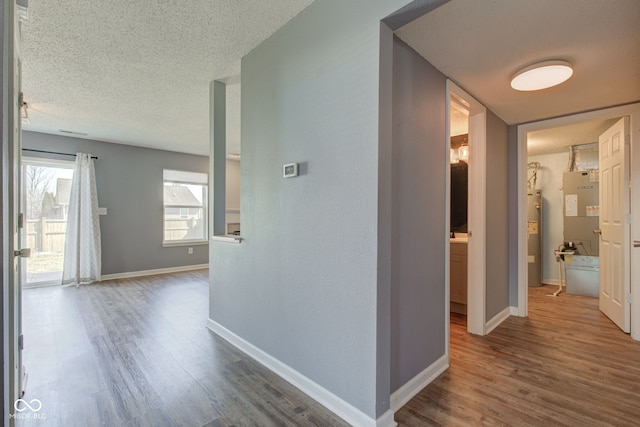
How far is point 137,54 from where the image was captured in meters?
2.45

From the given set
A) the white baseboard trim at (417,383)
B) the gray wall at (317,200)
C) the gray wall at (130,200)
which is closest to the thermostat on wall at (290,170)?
the gray wall at (317,200)

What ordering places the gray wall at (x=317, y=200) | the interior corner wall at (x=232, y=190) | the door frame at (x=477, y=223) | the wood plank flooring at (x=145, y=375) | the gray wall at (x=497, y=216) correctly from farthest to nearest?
the interior corner wall at (x=232, y=190) < the gray wall at (x=497, y=216) < the door frame at (x=477, y=223) < the wood plank flooring at (x=145, y=375) < the gray wall at (x=317, y=200)

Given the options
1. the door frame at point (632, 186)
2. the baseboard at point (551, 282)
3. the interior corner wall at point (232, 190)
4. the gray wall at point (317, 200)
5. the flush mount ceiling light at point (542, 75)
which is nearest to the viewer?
the gray wall at point (317, 200)

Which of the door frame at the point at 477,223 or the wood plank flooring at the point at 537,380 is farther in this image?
the door frame at the point at 477,223

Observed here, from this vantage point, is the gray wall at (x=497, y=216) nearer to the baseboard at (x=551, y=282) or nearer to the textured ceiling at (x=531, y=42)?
the textured ceiling at (x=531, y=42)

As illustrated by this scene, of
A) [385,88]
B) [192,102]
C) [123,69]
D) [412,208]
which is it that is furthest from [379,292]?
[192,102]

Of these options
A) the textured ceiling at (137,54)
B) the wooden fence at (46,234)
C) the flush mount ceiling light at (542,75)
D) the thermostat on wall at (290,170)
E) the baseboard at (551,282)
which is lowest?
the baseboard at (551,282)

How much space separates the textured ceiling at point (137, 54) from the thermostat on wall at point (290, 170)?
3.37 ft

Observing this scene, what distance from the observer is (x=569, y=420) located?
163cm

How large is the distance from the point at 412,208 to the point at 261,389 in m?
1.57

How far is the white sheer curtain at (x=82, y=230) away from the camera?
4.85 m

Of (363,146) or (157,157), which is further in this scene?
(157,157)

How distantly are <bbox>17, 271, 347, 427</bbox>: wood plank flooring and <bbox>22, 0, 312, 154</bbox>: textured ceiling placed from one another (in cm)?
251

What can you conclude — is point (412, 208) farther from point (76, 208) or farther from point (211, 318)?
point (76, 208)
